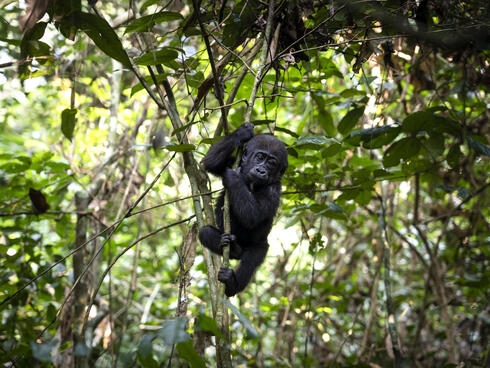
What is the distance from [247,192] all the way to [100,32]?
144 centimetres

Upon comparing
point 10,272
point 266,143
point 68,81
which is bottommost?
point 10,272

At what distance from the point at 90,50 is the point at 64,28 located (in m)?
3.06

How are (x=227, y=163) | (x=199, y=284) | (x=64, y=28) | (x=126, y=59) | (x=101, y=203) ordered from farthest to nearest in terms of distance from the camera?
1. (x=199, y=284)
2. (x=101, y=203)
3. (x=227, y=163)
4. (x=126, y=59)
5. (x=64, y=28)

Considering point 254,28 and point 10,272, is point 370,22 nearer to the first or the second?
point 254,28

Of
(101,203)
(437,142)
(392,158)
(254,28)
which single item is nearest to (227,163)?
(254,28)

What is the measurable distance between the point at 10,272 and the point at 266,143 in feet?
9.95

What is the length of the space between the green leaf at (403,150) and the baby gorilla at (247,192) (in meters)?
0.83

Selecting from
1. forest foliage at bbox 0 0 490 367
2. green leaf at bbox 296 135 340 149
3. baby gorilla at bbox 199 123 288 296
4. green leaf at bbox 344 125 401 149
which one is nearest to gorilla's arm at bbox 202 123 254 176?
baby gorilla at bbox 199 123 288 296

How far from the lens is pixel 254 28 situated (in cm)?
297

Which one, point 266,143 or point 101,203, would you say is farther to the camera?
point 101,203

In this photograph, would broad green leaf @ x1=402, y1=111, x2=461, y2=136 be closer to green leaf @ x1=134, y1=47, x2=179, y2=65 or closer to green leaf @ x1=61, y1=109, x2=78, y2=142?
green leaf @ x1=134, y1=47, x2=179, y2=65

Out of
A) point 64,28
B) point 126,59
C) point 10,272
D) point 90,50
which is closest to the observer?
point 64,28

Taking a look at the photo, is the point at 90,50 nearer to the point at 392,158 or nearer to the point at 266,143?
the point at 266,143

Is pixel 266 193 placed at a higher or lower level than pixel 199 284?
lower
